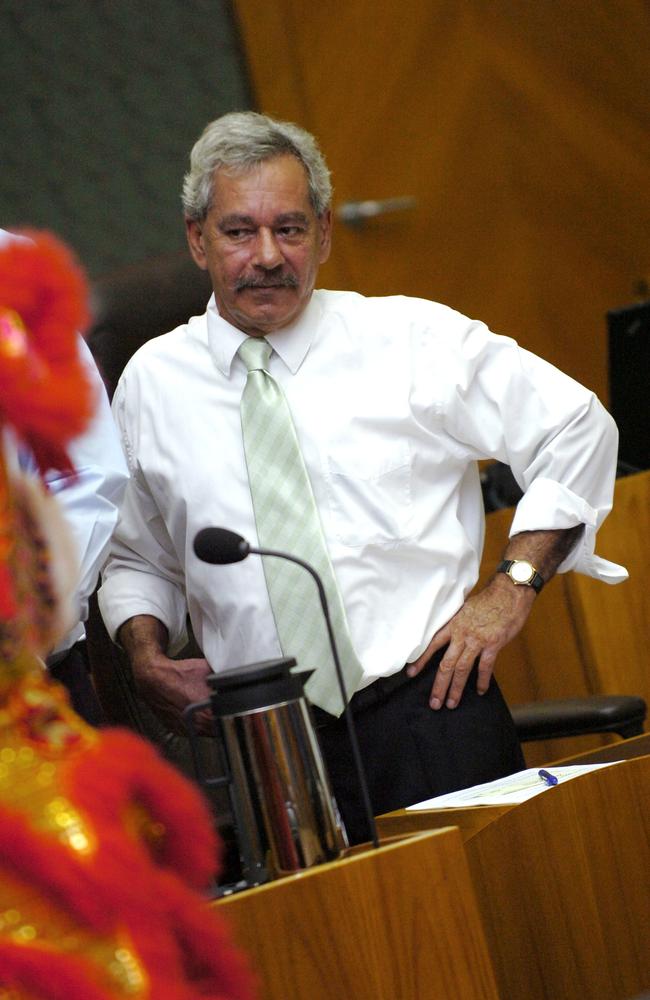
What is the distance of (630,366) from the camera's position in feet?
8.54

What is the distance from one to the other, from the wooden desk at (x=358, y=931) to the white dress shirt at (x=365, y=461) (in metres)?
0.66

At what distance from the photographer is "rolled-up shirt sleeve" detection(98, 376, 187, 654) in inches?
76.0

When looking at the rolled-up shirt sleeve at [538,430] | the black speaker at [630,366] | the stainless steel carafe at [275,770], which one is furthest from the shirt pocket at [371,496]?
the black speaker at [630,366]

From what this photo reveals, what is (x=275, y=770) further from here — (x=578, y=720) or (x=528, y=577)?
(x=578, y=720)

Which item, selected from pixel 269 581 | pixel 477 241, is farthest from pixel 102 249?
pixel 269 581

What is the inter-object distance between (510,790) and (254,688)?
1.37ft

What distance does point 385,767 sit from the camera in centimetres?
179

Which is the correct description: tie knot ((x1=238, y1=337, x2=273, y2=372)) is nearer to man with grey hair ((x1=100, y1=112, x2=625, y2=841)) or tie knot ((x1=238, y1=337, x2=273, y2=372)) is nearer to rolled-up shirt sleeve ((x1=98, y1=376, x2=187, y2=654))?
man with grey hair ((x1=100, y1=112, x2=625, y2=841))

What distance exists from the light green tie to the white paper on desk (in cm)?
25

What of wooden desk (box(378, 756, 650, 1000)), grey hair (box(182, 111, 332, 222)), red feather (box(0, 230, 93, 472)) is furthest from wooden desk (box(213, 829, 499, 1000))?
grey hair (box(182, 111, 332, 222))

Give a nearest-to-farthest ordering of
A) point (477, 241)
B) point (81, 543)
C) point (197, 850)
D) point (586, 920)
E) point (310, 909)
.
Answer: point (197, 850)
point (310, 909)
point (586, 920)
point (81, 543)
point (477, 241)

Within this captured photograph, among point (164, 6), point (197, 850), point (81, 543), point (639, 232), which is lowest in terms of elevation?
point (197, 850)

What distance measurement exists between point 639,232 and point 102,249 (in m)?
1.55

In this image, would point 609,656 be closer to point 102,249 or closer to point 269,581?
point 269,581
